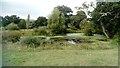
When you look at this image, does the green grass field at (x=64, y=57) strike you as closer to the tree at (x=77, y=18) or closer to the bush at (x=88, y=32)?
the bush at (x=88, y=32)

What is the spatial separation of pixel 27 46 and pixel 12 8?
1.98 feet

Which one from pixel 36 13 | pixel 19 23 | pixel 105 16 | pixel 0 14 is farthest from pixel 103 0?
pixel 0 14

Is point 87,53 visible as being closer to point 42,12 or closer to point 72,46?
point 72,46

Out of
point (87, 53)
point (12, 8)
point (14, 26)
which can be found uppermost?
point (12, 8)

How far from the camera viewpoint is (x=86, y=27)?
398 centimetres

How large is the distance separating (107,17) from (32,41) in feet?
3.88

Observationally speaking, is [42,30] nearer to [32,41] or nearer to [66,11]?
[32,41]

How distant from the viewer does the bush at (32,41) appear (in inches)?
156

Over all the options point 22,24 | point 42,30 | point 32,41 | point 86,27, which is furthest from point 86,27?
point 22,24

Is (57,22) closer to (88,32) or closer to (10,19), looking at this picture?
(88,32)

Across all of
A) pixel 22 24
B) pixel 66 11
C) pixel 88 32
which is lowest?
pixel 88 32

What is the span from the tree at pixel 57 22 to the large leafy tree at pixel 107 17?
0.48 metres

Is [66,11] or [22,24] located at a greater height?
[66,11]

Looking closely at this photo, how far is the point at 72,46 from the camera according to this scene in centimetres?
400
